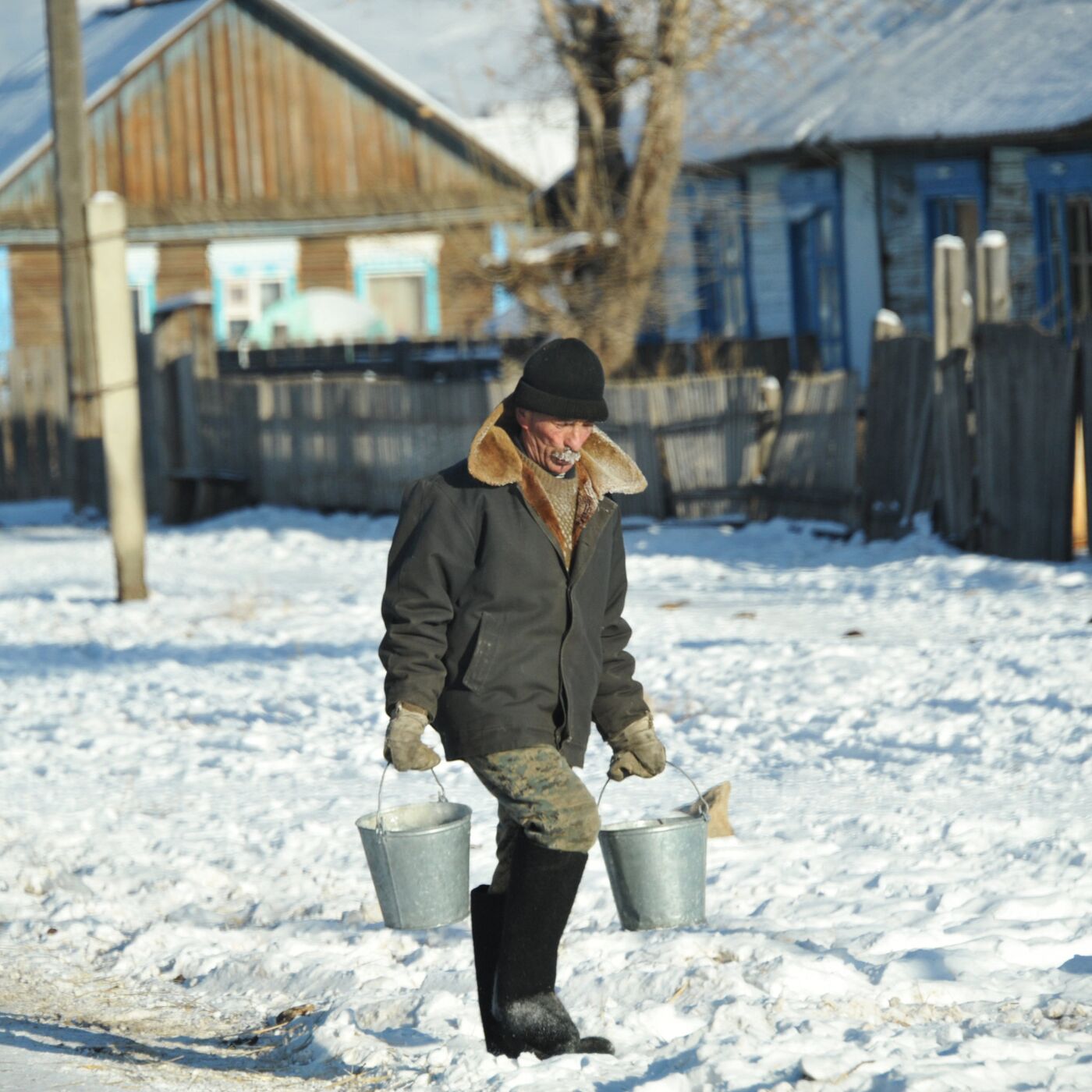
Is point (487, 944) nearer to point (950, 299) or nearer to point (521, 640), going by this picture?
point (521, 640)

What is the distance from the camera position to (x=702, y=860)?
4.23m

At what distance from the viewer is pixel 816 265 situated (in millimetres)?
19938

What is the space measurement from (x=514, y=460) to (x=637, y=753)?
29.6 inches

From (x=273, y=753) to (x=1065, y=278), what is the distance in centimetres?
1073

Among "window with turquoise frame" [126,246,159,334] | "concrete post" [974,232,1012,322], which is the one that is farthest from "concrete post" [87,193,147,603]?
"window with turquoise frame" [126,246,159,334]

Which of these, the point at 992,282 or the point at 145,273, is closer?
the point at 992,282

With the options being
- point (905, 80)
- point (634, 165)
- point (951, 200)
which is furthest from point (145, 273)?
point (951, 200)

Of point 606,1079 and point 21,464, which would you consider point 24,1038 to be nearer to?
point 606,1079

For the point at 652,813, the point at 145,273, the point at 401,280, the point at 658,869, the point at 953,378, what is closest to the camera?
the point at 658,869

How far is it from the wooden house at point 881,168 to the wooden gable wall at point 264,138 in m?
7.99

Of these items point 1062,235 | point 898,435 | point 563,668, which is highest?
point 1062,235

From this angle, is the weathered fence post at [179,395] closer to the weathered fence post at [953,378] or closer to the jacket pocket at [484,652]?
the weathered fence post at [953,378]

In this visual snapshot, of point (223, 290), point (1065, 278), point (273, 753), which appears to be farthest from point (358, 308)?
point (273, 753)

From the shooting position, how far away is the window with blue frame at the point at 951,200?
17234mm
